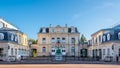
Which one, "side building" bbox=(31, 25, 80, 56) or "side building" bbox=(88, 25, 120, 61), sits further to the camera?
"side building" bbox=(31, 25, 80, 56)

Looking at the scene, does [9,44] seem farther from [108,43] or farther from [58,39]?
[58,39]

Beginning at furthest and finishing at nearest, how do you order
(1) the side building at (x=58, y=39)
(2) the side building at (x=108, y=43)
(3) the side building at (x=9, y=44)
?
(1) the side building at (x=58, y=39), (3) the side building at (x=9, y=44), (2) the side building at (x=108, y=43)

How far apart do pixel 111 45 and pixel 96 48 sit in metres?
12.9

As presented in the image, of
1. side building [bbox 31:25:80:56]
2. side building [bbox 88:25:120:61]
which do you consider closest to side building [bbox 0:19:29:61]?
side building [bbox 31:25:80:56]

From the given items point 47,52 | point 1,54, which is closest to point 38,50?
point 47,52

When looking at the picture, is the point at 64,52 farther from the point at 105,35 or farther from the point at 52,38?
the point at 105,35

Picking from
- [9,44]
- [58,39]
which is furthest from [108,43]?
[58,39]

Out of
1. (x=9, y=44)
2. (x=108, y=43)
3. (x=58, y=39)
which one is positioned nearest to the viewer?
(x=9, y=44)

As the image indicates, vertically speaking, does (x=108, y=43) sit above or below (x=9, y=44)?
above

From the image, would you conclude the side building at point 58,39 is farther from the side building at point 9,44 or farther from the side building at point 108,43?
the side building at point 9,44

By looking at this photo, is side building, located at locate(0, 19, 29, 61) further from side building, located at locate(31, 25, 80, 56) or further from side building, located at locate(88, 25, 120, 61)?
side building, located at locate(88, 25, 120, 61)

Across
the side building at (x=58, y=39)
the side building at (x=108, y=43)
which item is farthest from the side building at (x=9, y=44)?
the side building at (x=108, y=43)

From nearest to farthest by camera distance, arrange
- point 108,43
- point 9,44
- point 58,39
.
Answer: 1. point 9,44
2. point 108,43
3. point 58,39

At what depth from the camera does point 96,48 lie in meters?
58.5
